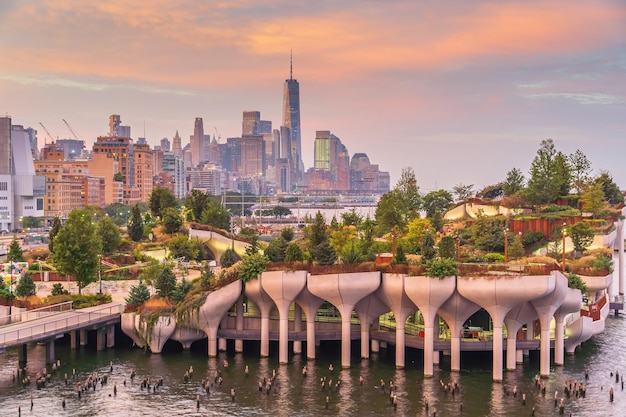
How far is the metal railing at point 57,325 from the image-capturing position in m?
67.8

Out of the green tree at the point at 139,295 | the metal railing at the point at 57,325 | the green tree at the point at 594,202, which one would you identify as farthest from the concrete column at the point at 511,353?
the green tree at the point at 594,202

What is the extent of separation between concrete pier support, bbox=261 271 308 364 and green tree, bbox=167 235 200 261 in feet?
146

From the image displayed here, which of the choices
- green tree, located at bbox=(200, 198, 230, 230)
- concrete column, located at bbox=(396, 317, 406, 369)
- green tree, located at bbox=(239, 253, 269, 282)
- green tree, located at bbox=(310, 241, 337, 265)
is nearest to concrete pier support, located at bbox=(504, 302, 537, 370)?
concrete column, located at bbox=(396, 317, 406, 369)

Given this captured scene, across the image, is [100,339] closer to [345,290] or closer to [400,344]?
[345,290]

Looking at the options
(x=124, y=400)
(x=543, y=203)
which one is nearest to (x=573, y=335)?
(x=124, y=400)

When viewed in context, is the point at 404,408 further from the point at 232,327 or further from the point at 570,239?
the point at 570,239

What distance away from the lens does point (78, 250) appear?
281 feet

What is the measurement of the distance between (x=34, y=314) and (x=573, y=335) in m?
48.7

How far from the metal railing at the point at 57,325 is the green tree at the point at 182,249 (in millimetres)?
33999

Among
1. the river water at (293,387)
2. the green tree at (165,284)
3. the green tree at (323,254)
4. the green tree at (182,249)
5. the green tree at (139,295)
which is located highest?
the green tree at (323,254)

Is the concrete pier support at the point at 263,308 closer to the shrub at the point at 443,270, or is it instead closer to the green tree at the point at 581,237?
the shrub at the point at 443,270

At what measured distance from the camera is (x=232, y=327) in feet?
257

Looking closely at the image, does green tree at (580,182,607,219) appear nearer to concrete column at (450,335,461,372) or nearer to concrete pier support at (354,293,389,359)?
concrete pier support at (354,293,389,359)

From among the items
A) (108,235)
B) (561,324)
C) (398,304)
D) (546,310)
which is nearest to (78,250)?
(108,235)
